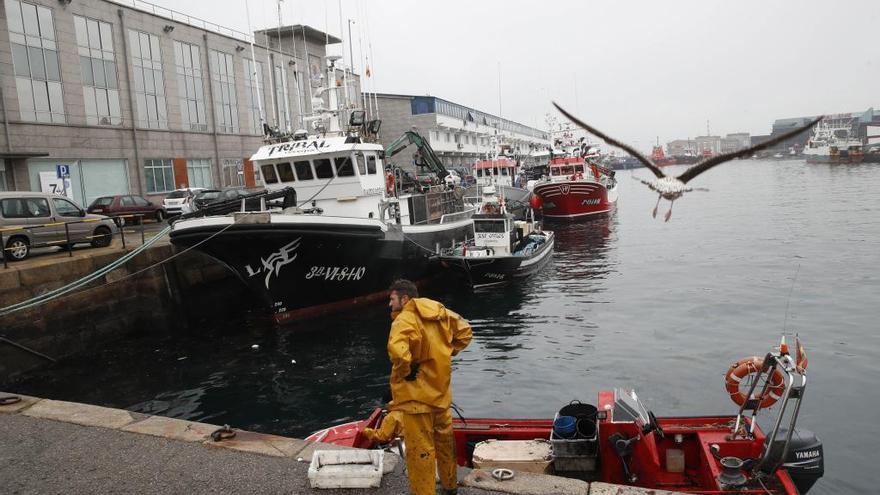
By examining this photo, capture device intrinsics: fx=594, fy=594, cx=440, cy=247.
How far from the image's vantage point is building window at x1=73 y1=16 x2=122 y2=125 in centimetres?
2772

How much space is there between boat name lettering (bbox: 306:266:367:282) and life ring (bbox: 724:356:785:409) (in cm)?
1062

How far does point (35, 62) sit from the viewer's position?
25.8 meters

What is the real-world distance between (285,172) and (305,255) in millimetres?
3175

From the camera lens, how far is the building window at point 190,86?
108 ft

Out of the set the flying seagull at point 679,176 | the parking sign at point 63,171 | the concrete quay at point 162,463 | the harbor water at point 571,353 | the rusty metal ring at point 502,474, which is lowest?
the harbor water at point 571,353

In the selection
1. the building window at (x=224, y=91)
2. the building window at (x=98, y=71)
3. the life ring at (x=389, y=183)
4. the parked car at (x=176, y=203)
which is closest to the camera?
A: the life ring at (x=389, y=183)

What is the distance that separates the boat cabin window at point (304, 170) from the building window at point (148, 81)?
1865 cm

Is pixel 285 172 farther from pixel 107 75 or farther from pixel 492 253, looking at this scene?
pixel 107 75

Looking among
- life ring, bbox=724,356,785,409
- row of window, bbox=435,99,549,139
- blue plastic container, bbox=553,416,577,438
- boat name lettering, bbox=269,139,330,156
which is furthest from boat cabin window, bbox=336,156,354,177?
row of window, bbox=435,99,549,139

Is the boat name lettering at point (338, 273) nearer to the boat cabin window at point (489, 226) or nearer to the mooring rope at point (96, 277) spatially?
the mooring rope at point (96, 277)

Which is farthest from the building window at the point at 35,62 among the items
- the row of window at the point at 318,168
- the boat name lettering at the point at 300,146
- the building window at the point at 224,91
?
the boat name lettering at the point at 300,146

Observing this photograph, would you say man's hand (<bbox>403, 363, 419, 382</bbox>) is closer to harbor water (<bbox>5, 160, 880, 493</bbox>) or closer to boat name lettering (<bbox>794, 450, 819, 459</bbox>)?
boat name lettering (<bbox>794, 450, 819, 459</bbox>)

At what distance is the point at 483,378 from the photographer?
438 inches

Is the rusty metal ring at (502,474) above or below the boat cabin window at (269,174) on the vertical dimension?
below
